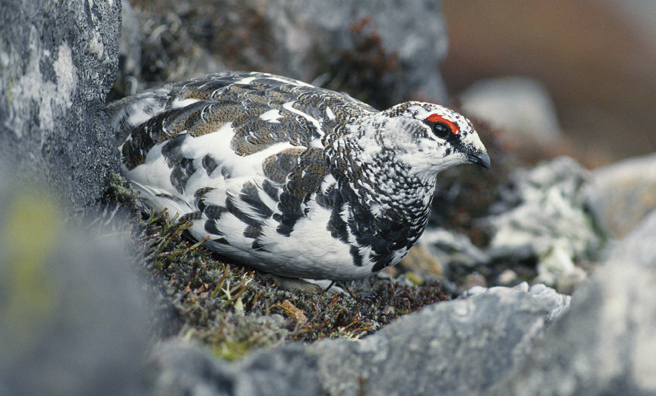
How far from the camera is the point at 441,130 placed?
3250 millimetres

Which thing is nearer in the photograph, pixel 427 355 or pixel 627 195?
pixel 427 355

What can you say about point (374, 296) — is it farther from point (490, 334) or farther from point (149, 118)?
point (149, 118)

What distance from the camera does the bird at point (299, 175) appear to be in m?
3.26

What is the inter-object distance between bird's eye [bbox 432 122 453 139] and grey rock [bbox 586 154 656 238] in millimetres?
5507

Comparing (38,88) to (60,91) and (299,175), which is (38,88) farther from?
(299,175)

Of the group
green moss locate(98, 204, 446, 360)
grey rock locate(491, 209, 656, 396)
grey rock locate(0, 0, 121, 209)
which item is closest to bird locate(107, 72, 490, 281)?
green moss locate(98, 204, 446, 360)

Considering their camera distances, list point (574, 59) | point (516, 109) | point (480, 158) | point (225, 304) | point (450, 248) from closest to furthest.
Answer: point (225, 304), point (480, 158), point (450, 248), point (516, 109), point (574, 59)

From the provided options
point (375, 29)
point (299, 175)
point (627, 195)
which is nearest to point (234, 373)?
point (299, 175)

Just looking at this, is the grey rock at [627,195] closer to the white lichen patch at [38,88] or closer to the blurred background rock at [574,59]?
the blurred background rock at [574,59]

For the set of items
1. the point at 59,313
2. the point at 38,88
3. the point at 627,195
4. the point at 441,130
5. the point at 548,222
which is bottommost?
the point at 627,195

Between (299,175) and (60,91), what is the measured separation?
4.82ft

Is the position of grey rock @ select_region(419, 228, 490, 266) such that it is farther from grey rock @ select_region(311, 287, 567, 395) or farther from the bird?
grey rock @ select_region(311, 287, 567, 395)

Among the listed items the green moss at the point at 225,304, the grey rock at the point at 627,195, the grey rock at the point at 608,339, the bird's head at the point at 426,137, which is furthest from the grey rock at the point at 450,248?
the grey rock at the point at 608,339

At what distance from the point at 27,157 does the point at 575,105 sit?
53.2 feet
